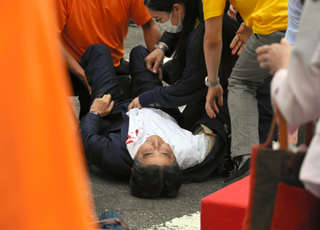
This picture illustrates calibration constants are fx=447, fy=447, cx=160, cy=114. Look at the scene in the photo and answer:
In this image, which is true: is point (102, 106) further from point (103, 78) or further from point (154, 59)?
point (154, 59)

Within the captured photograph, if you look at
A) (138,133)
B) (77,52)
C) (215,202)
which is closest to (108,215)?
(215,202)

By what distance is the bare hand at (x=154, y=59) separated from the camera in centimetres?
354

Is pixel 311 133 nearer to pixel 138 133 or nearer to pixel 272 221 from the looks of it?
pixel 272 221

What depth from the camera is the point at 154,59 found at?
11.7 feet

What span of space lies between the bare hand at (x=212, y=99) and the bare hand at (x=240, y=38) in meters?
0.31

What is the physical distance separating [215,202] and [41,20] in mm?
1277

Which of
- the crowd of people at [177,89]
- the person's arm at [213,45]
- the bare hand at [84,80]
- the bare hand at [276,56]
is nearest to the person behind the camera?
the bare hand at [276,56]

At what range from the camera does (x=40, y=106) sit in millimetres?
687

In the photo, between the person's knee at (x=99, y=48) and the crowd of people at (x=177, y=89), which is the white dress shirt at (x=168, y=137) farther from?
the person's knee at (x=99, y=48)

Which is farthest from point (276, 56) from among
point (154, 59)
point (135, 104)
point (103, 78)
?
point (154, 59)

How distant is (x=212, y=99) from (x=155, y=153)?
0.51m

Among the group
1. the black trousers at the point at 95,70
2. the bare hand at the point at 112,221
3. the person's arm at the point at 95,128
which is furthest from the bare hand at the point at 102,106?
the bare hand at the point at 112,221

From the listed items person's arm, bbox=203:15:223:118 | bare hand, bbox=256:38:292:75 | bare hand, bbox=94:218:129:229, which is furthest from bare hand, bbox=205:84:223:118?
bare hand, bbox=256:38:292:75

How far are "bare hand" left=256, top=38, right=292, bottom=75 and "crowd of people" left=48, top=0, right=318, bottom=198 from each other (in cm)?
98
